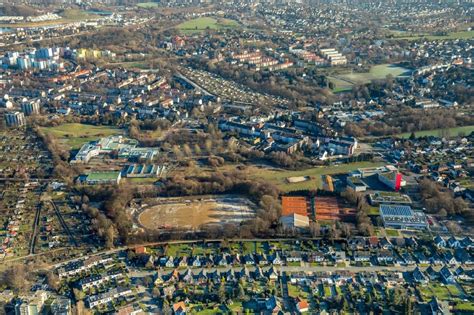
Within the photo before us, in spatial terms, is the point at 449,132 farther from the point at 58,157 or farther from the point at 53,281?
the point at 53,281

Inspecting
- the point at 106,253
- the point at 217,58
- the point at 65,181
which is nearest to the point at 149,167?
the point at 65,181

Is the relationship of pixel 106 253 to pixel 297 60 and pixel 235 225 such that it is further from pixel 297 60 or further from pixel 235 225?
pixel 297 60

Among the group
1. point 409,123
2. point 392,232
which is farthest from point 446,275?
point 409,123

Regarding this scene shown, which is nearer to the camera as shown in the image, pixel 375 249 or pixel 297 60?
pixel 375 249

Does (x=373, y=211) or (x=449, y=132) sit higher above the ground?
(x=449, y=132)

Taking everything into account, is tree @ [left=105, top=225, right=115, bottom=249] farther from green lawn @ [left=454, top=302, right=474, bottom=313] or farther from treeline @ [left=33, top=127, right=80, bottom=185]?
green lawn @ [left=454, top=302, right=474, bottom=313]


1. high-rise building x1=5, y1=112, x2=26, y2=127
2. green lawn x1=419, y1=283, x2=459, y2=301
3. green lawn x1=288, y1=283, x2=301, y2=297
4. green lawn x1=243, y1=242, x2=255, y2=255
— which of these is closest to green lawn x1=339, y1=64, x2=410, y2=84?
high-rise building x1=5, y1=112, x2=26, y2=127

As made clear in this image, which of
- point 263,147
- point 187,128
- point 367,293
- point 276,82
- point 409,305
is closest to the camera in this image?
point 409,305
